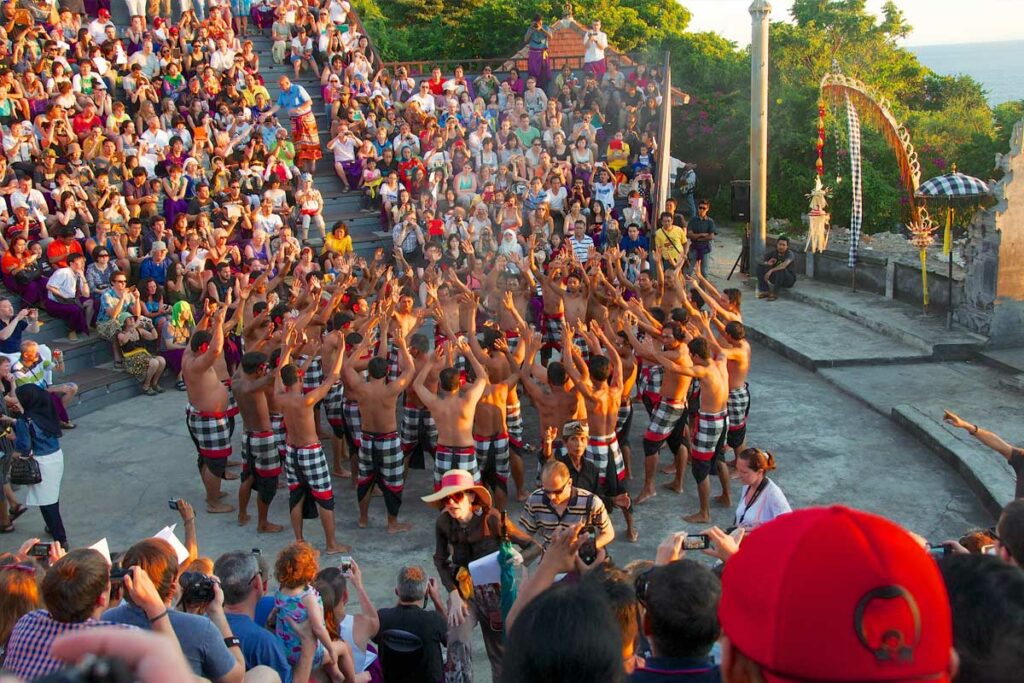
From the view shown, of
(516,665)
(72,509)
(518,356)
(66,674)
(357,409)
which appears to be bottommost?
(72,509)

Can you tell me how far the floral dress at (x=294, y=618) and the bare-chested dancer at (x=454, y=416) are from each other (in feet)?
11.7

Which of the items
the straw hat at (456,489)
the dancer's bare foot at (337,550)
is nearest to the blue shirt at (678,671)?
the straw hat at (456,489)

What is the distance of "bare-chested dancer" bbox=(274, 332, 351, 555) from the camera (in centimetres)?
844

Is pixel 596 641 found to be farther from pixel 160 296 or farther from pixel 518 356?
pixel 160 296

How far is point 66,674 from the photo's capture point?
194 cm

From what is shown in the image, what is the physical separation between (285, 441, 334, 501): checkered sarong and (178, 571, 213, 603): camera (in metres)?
4.03

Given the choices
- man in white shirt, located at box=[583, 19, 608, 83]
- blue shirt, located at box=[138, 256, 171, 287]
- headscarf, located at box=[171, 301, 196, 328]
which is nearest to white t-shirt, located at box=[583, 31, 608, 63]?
man in white shirt, located at box=[583, 19, 608, 83]

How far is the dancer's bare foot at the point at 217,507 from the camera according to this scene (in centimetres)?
952

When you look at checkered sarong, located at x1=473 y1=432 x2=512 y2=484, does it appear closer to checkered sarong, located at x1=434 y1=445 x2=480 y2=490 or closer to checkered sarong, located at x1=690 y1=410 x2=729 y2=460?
checkered sarong, located at x1=434 y1=445 x2=480 y2=490

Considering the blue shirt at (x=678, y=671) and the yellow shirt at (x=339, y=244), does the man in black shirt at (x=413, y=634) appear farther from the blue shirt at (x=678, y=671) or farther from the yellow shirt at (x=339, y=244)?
the yellow shirt at (x=339, y=244)

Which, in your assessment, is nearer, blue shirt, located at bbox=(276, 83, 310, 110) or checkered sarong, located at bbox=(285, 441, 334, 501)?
checkered sarong, located at bbox=(285, 441, 334, 501)

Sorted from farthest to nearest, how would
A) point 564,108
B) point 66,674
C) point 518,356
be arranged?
1. point 564,108
2. point 518,356
3. point 66,674

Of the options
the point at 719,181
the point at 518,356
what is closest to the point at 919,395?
the point at 518,356

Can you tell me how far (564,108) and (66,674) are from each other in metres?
19.0
